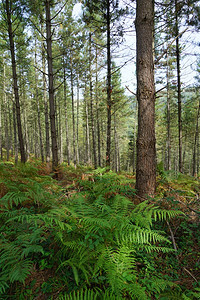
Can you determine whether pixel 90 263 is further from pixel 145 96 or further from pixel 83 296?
pixel 145 96

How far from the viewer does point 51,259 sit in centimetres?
207

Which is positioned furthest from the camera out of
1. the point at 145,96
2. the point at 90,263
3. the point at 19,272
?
the point at 145,96

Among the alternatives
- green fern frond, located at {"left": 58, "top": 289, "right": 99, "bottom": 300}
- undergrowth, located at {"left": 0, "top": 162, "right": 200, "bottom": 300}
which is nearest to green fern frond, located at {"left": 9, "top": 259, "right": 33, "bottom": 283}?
undergrowth, located at {"left": 0, "top": 162, "right": 200, "bottom": 300}

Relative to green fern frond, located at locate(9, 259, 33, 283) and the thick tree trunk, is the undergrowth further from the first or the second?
the thick tree trunk

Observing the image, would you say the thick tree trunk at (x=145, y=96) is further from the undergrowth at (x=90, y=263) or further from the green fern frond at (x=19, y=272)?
the green fern frond at (x=19, y=272)

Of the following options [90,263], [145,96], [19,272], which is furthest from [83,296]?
[145,96]

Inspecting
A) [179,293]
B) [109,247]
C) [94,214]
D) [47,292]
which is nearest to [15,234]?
[47,292]

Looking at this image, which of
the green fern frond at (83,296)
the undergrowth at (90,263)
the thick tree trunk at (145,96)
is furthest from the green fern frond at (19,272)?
the thick tree trunk at (145,96)

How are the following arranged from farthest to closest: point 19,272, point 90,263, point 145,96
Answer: point 145,96
point 90,263
point 19,272

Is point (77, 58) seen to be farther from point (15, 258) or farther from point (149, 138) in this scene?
point (15, 258)

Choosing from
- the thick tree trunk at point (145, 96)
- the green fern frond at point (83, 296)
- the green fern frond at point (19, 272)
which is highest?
the thick tree trunk at point (145, 96)

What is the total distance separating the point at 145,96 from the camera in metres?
3.54

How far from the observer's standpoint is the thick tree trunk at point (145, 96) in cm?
351

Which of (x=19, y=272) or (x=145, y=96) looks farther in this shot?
(x=145, y=96)
